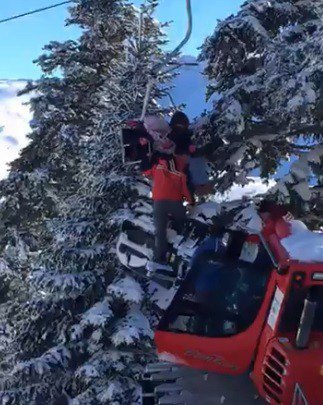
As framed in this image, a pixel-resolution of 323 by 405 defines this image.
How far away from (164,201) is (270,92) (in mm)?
2253

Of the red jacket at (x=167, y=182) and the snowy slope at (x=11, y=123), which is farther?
the snowy slope at (x=11, y=123)

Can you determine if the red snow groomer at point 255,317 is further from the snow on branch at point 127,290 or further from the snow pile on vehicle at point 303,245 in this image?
the snow on branch at point 127,290

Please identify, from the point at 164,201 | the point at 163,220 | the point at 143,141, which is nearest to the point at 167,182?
the point at 164,201

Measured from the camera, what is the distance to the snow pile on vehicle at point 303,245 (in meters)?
6.32

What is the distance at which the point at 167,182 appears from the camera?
31.4 feet

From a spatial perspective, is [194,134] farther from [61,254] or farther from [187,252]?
[61,254]

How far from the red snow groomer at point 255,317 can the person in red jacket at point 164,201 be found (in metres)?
1.69

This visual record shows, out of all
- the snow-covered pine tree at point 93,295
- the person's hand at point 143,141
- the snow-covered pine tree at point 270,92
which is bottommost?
the snow-covered pine tree at point 93,295

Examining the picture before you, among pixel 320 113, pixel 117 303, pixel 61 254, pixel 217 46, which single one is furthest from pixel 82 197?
pixel 320 113

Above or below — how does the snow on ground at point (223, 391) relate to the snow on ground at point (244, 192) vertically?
below

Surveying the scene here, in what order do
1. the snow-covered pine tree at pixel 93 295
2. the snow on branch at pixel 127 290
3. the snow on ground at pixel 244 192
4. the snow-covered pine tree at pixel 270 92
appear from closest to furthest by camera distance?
the snow-covered pine tree at pixel 270 92 → the snow on ground at pixel 244 192 → the snow on branch at pixel 127 290 → the snow-covered pine tree at pixel 93 295

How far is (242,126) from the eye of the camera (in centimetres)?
961

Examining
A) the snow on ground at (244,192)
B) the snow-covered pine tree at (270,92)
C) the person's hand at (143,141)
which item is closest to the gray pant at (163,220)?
the person's hand at (143,141)

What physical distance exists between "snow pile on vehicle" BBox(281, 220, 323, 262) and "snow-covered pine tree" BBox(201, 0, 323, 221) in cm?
215
